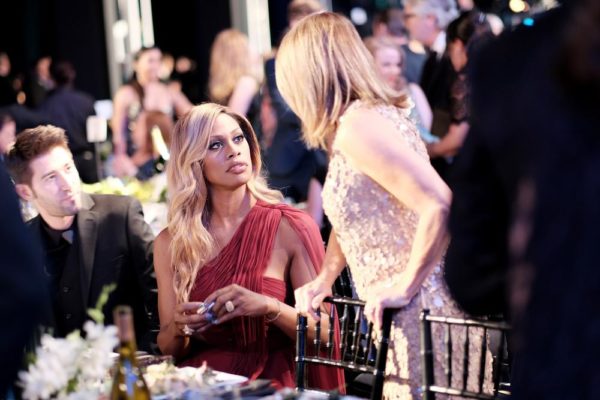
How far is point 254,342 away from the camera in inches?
143

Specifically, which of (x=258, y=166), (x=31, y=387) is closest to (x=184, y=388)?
(x=31, y=387)

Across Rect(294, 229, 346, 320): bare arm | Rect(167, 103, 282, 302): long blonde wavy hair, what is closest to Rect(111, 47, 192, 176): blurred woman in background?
Rect(167, 103, 282, 302): long blonde wavy hair

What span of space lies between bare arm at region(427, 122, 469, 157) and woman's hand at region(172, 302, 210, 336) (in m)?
3.24

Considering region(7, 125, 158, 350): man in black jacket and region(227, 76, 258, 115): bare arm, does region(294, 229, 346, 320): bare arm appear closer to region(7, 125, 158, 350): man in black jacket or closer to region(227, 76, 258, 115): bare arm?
region(7, 125, 158, 350): man in black jacket

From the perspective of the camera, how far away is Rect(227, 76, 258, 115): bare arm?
7.71 meters

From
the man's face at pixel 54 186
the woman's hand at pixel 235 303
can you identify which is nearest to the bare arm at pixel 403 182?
the woman's hand at pixel 235 303

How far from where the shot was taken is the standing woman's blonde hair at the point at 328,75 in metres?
3.18

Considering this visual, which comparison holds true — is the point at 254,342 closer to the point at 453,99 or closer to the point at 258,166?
the point at 258,166

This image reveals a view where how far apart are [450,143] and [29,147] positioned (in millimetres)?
2911

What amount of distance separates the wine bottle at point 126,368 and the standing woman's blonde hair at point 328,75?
3.85 ft

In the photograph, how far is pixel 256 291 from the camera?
3.67 meters

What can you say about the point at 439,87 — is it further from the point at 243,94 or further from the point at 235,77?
the point at 235,77

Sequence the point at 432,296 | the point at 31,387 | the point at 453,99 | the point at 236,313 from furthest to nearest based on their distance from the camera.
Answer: the point at 453,99, the point at 236,313, the point at 432,296, the point at 31,387

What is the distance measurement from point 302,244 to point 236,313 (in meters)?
0.39
